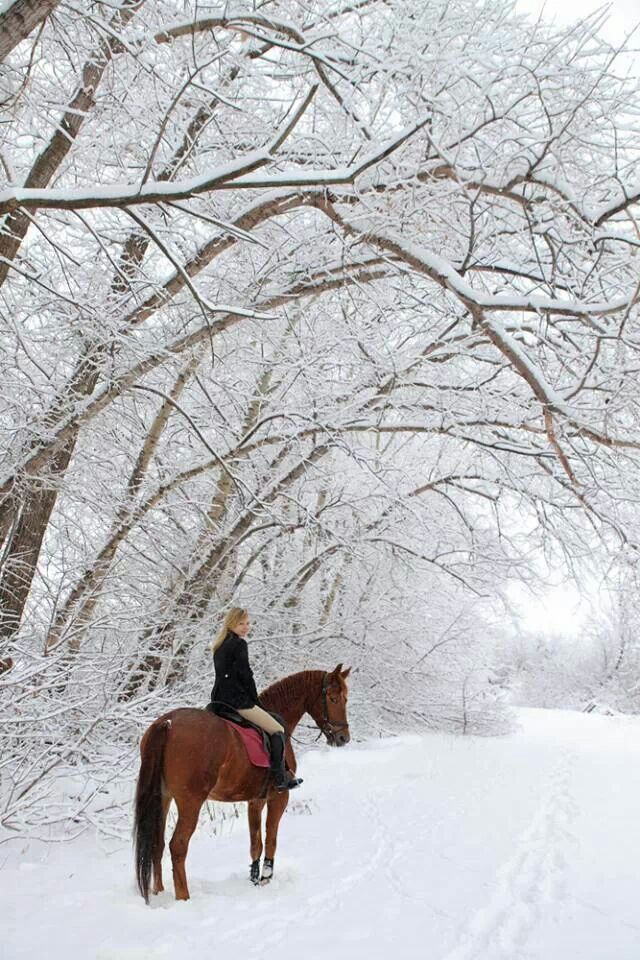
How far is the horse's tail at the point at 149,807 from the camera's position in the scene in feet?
13.8

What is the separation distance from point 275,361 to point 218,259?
4.49 feet

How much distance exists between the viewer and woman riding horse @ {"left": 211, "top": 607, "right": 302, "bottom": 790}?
495 centimetres

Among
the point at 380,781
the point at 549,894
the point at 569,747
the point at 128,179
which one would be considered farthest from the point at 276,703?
the point at 569,747

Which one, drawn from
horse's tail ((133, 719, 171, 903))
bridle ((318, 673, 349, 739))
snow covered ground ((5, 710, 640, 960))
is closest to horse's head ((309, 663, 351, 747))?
bridle ((318, 673, 349, 739))

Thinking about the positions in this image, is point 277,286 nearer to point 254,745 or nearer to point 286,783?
point 254,745

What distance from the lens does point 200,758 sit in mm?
4508

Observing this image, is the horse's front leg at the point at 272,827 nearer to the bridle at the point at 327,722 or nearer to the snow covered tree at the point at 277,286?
the bridle at the point at 327,722

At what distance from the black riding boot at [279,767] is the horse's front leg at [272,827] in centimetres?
20

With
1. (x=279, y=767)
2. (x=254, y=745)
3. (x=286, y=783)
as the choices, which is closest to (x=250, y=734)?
(x=254, y=745)

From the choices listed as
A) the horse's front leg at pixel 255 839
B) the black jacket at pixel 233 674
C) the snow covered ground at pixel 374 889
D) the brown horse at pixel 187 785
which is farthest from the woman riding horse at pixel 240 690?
the snow covered ground at pixel 374 889

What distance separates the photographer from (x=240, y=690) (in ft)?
16.4

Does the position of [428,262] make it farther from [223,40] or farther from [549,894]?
[549,894]

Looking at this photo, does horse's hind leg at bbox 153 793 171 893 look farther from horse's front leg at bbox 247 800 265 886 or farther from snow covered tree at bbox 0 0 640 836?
snow covered tree at bbox 0 0 640 836

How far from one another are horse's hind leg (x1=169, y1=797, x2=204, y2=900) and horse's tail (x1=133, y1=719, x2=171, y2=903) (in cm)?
11
